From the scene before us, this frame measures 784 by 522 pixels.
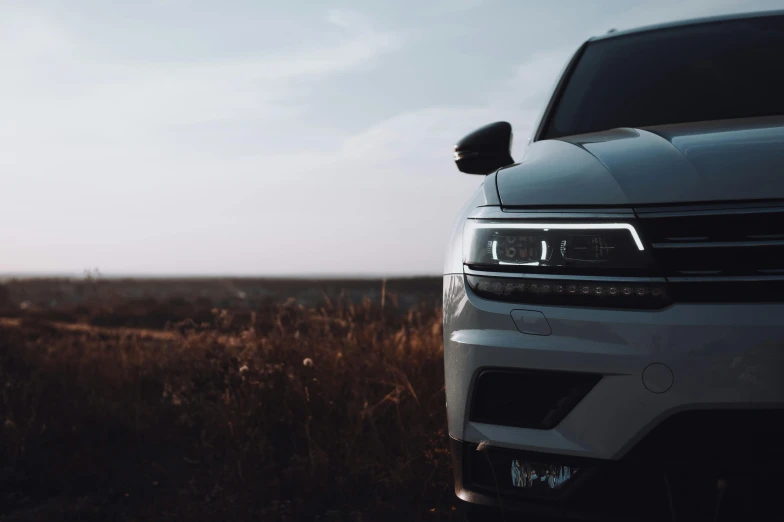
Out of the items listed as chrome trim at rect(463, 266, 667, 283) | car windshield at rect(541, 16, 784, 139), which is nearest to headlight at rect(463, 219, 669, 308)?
chrome trim at rect(463, 266, 667, 283)

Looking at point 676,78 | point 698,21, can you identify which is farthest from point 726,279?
point 698,21

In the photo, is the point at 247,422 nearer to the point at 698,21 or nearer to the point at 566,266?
the point at 566,266

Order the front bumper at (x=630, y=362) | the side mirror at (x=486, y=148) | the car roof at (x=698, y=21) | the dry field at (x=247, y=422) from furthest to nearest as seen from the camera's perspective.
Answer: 1. the car roof at (x=698, y=21)
2. the dry field at (x=247, y=422)
3. the side mirror at (x=486, y=148)
4. the front bumper at (x=630, y=362)

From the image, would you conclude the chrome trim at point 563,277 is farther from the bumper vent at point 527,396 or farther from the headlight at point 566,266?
the bumper vent at point 527,396

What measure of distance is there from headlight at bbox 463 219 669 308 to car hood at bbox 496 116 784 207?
0.09 meters

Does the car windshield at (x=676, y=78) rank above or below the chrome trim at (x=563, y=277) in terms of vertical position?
above

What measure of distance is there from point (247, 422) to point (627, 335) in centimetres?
272

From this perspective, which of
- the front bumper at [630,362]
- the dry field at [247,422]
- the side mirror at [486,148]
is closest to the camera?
the front bumper at [630,362]

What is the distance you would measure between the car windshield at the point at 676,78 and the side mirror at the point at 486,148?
9.2 inches

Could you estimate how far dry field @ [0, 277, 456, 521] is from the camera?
3260 millimetres

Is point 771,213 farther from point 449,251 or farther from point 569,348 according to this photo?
point 449,251

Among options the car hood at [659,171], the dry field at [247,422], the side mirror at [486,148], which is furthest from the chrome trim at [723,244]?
the dry field at [247,422]

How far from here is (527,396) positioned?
1.81 meters

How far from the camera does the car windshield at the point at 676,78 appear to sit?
302 centimetres
